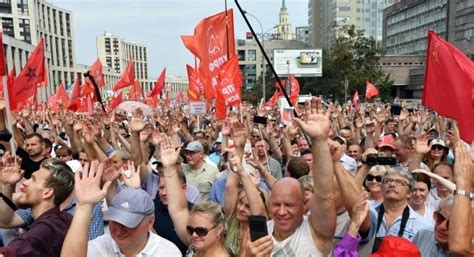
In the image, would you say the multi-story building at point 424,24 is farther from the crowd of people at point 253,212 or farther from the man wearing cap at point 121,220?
the man wearing cap at point 121,220

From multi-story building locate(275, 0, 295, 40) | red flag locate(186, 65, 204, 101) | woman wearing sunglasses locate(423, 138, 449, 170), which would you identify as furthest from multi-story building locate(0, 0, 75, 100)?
multi-story building locate(275, 0, 295, 40)

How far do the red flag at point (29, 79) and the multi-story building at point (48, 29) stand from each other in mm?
52031

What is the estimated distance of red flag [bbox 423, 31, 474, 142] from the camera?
423 centimetres

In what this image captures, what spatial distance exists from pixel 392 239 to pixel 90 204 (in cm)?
148

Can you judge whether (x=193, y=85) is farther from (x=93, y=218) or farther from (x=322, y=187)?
(x=322, y=187)

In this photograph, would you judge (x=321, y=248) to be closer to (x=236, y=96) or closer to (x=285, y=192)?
(x=285, y=192)

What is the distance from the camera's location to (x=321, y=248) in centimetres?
262

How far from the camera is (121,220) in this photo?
250 cm

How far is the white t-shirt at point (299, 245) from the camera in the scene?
2.60 m

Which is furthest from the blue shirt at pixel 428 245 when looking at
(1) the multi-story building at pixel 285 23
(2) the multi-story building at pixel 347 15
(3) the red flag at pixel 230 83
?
(1) the multi-story building at pixel 285 23

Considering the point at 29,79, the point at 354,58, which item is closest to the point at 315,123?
the point at 29,79

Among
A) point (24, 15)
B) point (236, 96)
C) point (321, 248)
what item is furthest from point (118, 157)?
point (24, 15)

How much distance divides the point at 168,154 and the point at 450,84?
9.58 ft

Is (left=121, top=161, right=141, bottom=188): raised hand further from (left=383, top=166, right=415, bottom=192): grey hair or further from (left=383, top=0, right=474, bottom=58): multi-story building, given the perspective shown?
(left=383, top=0, right=474, bottom=58): multi-story building
